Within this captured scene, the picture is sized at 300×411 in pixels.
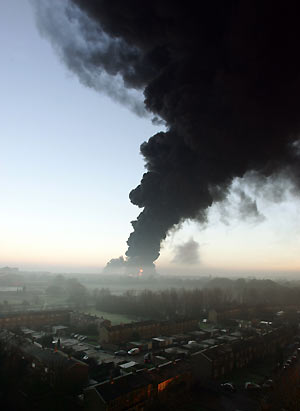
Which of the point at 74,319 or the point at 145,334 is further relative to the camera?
the point at 74,319

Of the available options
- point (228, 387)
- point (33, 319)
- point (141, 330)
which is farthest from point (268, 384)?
point (33, 319)

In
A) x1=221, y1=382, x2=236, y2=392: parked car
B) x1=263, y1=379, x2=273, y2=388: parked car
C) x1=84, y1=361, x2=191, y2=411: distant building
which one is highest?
x1=84, y1=361, x2=191, y2=411: distant building

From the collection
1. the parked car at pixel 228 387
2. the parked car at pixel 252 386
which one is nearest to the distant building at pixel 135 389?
the parked car at pixel 228 387

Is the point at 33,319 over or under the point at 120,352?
over

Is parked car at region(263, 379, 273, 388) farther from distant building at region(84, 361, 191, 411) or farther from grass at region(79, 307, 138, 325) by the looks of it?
grass at region(79, 307, 138, 325)

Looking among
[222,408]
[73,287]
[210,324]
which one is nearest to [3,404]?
[222,408]

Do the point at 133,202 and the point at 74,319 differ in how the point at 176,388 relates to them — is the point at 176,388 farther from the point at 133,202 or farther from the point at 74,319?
the point at 74,319

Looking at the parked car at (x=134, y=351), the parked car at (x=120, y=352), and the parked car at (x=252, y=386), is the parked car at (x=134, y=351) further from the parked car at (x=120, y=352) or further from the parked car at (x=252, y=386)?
the parked car at (x=252, y=386)

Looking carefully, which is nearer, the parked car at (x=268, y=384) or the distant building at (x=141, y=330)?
the parked car at (x=268, y=384)

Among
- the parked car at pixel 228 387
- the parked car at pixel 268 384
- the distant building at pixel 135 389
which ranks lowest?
the parked car at pixel 228 387

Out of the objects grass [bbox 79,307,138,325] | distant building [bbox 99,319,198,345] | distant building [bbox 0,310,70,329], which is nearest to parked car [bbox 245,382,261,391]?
distant building [bbox 99,319,198,345]

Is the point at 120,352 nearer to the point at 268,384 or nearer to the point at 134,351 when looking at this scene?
the point at 134,351
